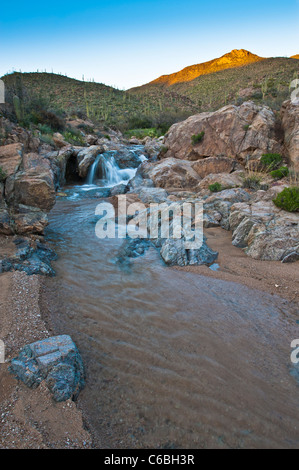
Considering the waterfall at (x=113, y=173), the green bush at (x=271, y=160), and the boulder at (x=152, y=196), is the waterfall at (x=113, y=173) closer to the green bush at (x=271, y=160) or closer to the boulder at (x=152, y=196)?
the boulder at (x=152, y=196)

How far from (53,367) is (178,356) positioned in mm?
1627

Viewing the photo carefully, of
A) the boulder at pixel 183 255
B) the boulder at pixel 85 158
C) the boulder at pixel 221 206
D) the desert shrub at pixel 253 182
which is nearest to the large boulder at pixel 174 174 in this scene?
the desert shrub at pixel 253 182

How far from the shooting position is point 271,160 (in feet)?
38.4

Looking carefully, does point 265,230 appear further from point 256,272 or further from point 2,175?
point 2,175

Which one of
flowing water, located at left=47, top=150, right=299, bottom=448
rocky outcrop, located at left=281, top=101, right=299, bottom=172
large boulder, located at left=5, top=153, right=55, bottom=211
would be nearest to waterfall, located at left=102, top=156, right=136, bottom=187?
large boulder, located at left=5, top=153, right=55, bottom=211

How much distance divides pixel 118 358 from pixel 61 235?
5.38m

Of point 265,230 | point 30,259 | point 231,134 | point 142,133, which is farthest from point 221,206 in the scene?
point 142,133

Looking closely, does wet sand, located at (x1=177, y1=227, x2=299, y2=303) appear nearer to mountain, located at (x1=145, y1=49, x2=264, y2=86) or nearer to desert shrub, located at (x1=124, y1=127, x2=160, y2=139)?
desert shrub, located at (x1=124, y1=127, x2=160, y2=139)

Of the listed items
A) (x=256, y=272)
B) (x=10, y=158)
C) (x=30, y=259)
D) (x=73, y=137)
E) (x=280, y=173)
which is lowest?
(x=256, y=272)

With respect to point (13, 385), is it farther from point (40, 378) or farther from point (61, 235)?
point (61, 235)

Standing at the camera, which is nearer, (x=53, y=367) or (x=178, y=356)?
(x=53, y=367)

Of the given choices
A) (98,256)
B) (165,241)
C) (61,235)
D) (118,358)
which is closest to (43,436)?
(118,358)

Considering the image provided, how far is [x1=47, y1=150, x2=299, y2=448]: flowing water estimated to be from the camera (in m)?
2.55

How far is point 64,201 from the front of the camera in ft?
40.0
